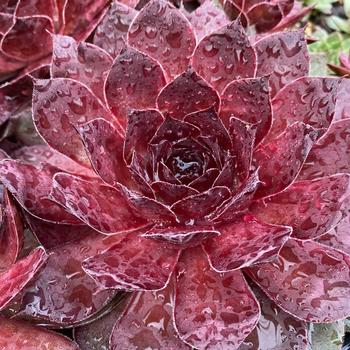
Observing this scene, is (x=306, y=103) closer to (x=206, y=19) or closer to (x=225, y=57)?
(x=225, y=57)

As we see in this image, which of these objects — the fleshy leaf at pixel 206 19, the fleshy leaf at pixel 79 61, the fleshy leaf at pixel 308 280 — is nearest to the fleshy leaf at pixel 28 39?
the fleshy leaf at pixel 79 61

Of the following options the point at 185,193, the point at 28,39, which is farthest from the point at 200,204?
the point at 28,39

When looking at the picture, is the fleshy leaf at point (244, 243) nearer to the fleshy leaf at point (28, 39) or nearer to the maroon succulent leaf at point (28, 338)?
the maroon succulent leaf at point (28, 338)

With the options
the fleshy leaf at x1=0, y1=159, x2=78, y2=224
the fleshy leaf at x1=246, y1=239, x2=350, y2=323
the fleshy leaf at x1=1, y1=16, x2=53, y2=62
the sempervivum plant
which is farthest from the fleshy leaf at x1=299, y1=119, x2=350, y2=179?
the fleshy leaf at x1=1, y1=16, x2=53, y2=62

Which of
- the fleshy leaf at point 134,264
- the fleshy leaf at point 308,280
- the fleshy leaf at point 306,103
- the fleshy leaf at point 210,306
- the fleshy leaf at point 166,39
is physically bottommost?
the fleshy leaf at point 308,280

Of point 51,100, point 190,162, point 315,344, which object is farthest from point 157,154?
point 315,344

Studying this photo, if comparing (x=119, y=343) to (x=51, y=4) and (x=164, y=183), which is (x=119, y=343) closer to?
(x=164, y=183)
